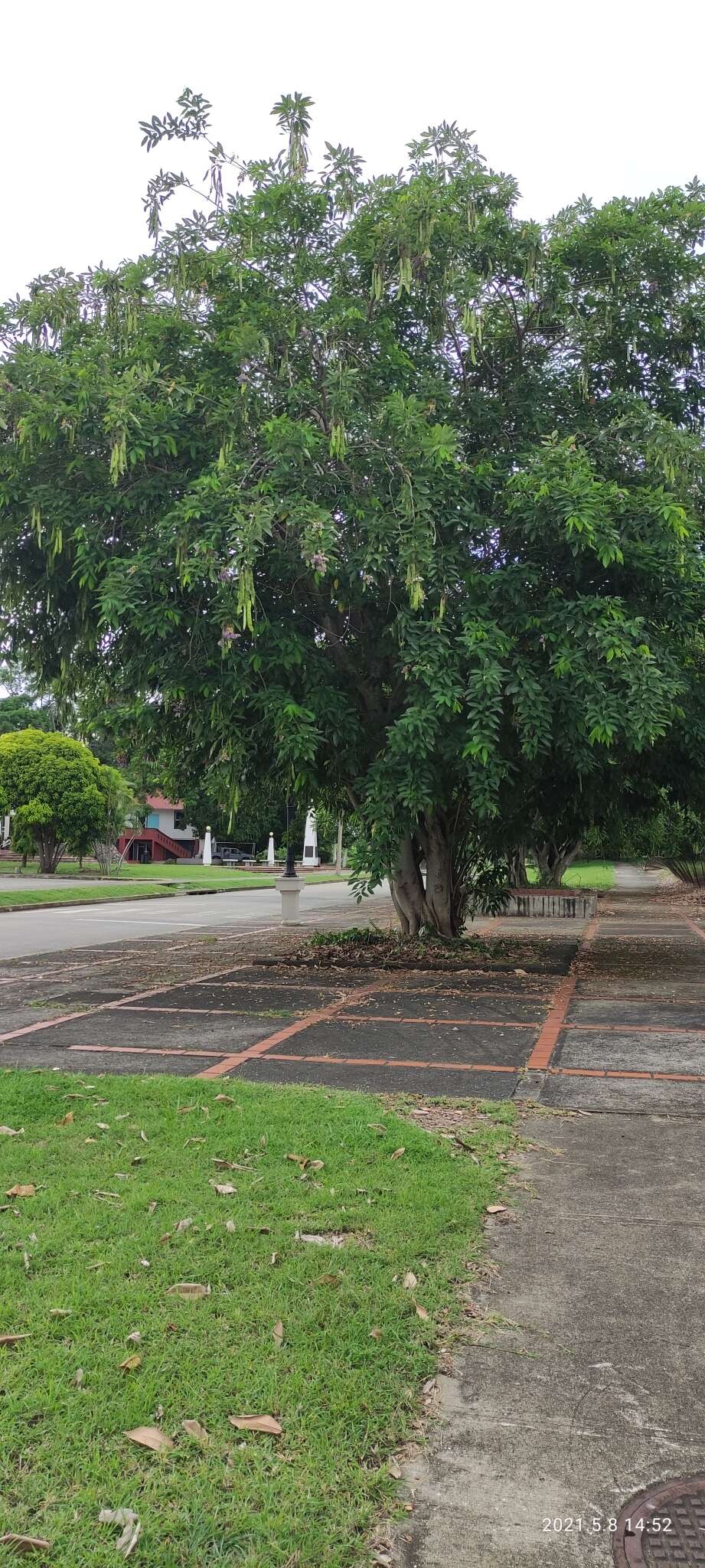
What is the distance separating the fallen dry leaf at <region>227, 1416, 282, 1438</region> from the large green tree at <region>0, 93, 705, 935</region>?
6.86m

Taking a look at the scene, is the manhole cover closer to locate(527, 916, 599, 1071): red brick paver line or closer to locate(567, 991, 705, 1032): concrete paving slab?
locate(527, 916, 599, 1071): red brick paver line

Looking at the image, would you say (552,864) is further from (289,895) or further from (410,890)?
(410,890)

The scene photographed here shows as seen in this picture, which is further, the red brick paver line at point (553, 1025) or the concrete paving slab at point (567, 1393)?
the red brick paver line at point (553, 1025)

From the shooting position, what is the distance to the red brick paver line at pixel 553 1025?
7.25 m

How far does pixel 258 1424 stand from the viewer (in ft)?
8.86

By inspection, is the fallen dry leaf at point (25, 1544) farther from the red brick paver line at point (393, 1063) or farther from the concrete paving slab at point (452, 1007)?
the concrete paving slab at point (452, 1007)

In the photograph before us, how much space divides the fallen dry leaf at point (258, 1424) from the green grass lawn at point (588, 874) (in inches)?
1038

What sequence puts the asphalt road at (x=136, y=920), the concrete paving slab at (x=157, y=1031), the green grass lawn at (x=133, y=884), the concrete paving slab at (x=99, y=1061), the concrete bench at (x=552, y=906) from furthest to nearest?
the green grass lawn at (x=133, y=884) < the concrete bench at (x=552, y=906) < the asphalt road at (x=136, y=920) < the concrete paving slab at (x=157, y=1031) < the concrete paving slab at (x=99, y=1061)

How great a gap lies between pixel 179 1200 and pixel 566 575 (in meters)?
8.02

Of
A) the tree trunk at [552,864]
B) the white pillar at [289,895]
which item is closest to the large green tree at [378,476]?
the white pillar at [289,895]

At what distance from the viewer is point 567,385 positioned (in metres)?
11.6

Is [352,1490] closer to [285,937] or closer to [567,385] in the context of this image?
[567,385]

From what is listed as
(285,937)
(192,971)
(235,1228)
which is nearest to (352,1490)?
(235,1228)
